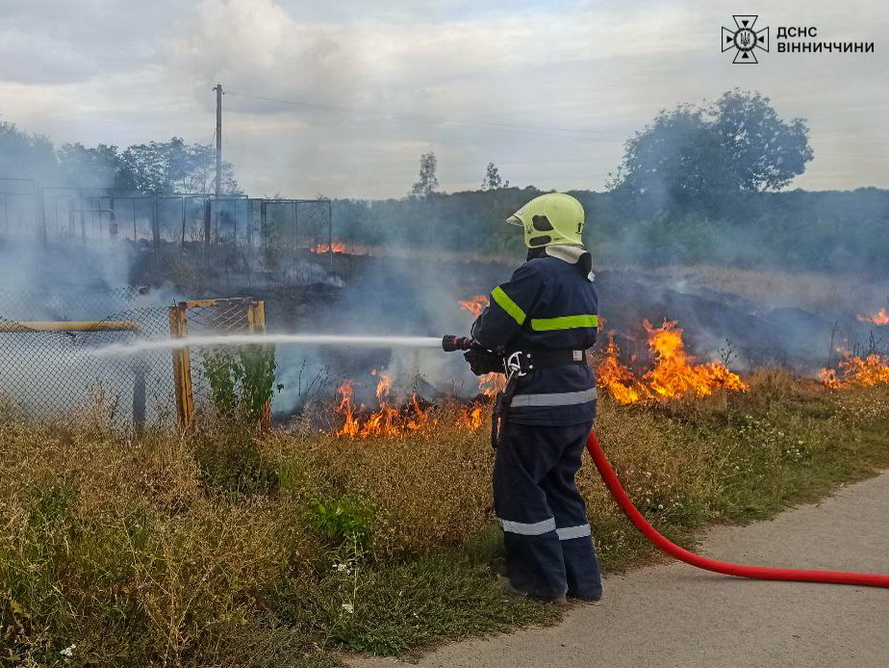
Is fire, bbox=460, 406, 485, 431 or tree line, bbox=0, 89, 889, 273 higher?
tree line, bbox=0, 89, 889, 273

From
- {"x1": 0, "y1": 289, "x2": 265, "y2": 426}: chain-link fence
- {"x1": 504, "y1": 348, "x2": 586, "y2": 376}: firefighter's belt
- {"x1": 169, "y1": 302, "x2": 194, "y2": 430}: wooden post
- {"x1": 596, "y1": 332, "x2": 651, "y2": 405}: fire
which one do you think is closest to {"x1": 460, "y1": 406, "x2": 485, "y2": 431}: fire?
{"x1": 596, "y1": 332, "x2": 651, "y2": 405}: fire

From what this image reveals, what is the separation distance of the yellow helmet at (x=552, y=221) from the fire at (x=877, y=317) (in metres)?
14.8

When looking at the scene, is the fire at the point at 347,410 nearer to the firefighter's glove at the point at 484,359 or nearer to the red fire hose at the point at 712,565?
the firefighter's glove at the point at 484,359

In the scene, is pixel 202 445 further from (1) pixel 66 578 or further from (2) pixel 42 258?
(2) pixel 42 258

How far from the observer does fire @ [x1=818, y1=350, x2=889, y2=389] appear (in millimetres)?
10914

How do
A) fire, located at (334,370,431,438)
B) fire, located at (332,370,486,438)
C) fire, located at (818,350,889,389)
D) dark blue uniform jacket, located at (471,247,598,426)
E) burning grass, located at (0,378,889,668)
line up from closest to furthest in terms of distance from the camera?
burning grass, located at (0,378,889,668), dark blue uniform jacket, located at (471,247,598,426), fire, located at (332,370,486,438), fire, located at (334,370,431,438), fire, located at (818,350,889,389)

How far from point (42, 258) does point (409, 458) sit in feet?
49.0

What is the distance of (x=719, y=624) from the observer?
159 inches

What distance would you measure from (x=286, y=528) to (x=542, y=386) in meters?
1.53

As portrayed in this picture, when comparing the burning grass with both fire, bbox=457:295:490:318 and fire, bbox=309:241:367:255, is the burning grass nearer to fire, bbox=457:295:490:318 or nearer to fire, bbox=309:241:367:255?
fire, bbox=457:295:490:318

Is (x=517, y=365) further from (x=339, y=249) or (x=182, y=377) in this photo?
(x=339, y=249)

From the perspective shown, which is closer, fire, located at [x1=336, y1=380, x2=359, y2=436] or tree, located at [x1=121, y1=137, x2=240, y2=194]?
fire, located at [x1=336, y1=380, x2=359, y2=436]

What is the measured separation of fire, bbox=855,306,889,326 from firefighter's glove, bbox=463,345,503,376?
15.0 m

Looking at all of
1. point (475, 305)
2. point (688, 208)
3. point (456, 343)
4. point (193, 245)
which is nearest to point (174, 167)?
point (193, 245)
